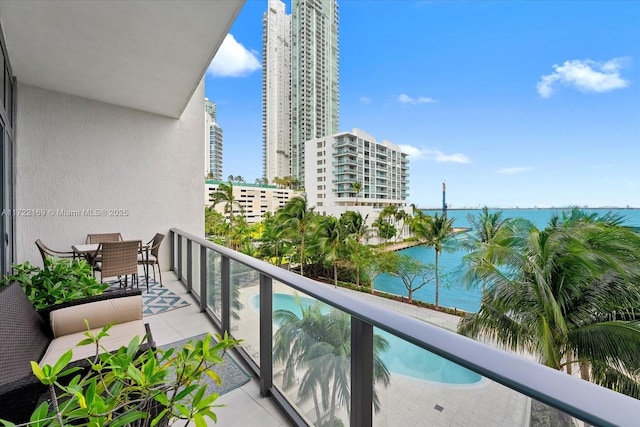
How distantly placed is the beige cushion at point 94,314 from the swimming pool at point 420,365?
5.88ft

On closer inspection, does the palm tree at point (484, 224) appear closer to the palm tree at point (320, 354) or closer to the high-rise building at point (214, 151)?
the palm tree at point (320, 354)

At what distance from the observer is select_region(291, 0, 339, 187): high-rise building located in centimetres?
5166

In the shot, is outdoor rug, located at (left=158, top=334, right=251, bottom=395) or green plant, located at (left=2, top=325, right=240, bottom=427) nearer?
green plant, located at (left=2, top=325, right=240, bottom=427)

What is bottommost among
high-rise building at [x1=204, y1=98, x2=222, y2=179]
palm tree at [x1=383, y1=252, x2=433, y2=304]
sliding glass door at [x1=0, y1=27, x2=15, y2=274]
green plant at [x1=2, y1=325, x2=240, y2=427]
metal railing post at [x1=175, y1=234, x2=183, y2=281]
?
palm tree at [x1=383, y1=252, x2=433, y2=304]

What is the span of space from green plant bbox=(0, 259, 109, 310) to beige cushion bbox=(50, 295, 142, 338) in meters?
0.19

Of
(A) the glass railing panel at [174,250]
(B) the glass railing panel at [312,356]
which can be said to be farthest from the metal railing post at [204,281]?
(A) the glass railing panel at [174,250]

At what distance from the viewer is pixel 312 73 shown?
5388 cm

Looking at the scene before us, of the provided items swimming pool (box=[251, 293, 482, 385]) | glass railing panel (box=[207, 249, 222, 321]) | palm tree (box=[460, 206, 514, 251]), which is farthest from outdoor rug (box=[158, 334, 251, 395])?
palm tree (box=[460, 206, 514, 251])

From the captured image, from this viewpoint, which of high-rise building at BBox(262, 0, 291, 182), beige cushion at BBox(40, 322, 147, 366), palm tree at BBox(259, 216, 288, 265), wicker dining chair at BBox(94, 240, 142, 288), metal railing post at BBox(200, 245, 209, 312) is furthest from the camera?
high-rise building at BBox(262, 0, 291, 182)

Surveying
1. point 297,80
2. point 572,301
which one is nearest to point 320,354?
point 572,301

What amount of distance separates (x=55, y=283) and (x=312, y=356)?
2.25 meters

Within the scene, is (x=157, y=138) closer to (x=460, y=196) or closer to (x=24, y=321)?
(x=24, y=321)

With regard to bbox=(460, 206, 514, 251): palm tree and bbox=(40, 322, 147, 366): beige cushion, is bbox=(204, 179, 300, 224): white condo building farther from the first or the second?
bbox=(40, 322, 147, 366): beige cushion

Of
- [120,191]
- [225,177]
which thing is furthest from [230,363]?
[225,177]
